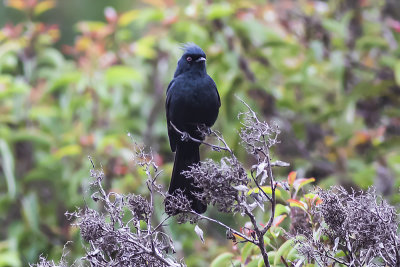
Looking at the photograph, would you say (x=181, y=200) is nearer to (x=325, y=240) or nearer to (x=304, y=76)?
(x=325, y=240)

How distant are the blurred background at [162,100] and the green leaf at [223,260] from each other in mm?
2060

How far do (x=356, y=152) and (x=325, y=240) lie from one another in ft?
11.7

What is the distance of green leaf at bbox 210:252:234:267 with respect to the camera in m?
2.46

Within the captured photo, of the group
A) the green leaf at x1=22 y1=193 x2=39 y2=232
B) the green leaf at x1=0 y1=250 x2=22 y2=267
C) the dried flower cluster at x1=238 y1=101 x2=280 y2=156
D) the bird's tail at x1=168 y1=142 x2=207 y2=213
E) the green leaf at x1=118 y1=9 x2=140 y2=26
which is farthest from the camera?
the green leaf at x1=118 y1=9 x2=140 y2=26

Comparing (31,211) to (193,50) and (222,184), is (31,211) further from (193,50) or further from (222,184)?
(222,184)

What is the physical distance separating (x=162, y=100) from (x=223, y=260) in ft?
11.1

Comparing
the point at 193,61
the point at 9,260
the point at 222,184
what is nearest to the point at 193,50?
the point at 193,61

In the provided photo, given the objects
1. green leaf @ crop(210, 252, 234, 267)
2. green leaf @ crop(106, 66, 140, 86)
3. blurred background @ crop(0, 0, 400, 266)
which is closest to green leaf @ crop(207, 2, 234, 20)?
blurred background @ crop(0, 0, 400, 266)

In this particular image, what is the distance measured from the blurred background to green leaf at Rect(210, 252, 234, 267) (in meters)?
2.06

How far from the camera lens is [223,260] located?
2492 millimetres

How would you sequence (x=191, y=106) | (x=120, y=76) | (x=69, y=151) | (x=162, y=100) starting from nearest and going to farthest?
(x=191, y=106)
(x=69, y=151)
(x=120, y=76)
(x=162, y=100)

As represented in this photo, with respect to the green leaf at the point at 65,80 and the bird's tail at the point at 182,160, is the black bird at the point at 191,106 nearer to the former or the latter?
the bird's tail at the point at 182,160

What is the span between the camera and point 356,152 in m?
5.64

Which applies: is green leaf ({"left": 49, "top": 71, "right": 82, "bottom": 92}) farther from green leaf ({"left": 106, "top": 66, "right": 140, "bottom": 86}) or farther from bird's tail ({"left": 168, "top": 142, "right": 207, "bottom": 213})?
bird's tail ({"left": 168, "top": 142, "right": 207, "bottom": 213})
